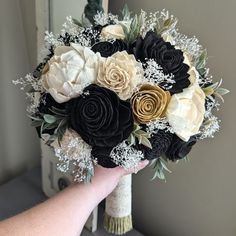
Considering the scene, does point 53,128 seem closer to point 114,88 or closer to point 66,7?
point 114,88

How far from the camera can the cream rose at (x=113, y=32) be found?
0.72 m

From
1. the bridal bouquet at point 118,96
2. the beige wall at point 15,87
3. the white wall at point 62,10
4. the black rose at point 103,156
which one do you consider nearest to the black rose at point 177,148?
the bridal bouquet at point 118,96

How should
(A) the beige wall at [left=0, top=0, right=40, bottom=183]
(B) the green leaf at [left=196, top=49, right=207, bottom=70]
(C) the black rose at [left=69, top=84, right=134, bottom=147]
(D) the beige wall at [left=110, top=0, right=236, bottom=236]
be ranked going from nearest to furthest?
(C) the black rose at [left=69, top=84, right=134, bottom=147], (B) the green leaf at [left=196, top=49, right=207, bottom=70], (D) the beige wall at [left=110, top=0, right=236, bottom=236], (A) the beige wall at [left=0, top=0, right=40, bottom=183]

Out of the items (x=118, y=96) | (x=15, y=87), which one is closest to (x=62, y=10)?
(x=15, y=87)

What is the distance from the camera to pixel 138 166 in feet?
2.61

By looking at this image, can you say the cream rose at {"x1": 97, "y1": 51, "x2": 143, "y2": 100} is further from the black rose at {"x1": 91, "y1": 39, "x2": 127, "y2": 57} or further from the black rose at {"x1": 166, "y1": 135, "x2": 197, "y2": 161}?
the black rose at {"x1": 166, "y1": 135, "x2": 197, "y2": 161}

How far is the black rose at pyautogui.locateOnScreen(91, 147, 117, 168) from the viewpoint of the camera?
70 centimetres

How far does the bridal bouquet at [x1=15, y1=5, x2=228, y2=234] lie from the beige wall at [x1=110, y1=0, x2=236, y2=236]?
0.15 metres

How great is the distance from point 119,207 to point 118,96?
0.39 meters

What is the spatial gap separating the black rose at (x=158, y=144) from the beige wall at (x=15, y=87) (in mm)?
717

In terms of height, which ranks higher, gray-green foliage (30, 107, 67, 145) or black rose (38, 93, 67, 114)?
black rose (38, 93, 67, 114)

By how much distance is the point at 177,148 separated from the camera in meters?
0.75

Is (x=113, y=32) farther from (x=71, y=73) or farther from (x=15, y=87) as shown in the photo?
(x=15, y=87)

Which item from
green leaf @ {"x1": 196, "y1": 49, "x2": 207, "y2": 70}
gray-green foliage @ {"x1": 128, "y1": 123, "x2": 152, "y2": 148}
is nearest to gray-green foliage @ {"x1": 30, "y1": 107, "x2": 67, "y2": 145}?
gray-green foliage @ {"x1": 128, "y1": 123, "x2": 152, "y2": 148}
